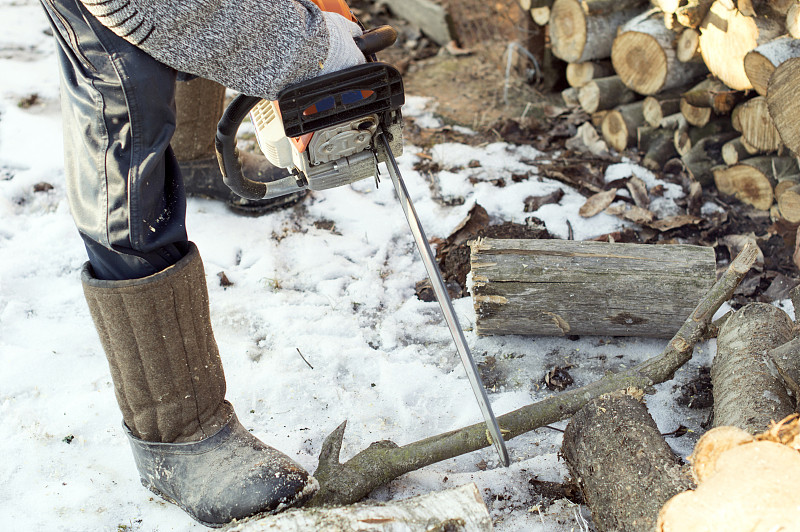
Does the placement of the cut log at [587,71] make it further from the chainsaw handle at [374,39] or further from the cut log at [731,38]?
the chainsaw handle at [374,39]

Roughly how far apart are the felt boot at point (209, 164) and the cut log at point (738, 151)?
6.43 ft

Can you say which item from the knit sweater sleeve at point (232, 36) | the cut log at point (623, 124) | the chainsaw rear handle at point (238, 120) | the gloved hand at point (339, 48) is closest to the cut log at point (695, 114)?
the cut log at point (623, 124)

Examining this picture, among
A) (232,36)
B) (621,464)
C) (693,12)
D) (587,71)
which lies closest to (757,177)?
(693,12)

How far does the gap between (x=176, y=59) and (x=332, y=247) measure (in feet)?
4.80

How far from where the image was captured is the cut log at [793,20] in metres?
2.35

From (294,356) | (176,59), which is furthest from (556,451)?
(176,59)

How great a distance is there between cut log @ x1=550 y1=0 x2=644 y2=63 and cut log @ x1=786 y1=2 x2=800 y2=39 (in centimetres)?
103

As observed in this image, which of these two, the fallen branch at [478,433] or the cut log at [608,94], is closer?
the fallen branch at [478,433]

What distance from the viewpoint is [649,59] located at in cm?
307

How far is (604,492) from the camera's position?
1420 mm

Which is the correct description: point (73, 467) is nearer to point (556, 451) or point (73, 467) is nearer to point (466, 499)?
point (466, 499)

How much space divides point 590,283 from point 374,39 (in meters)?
1.04

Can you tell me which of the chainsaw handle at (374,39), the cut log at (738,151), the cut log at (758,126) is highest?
the chainsaw handle at (374,39)

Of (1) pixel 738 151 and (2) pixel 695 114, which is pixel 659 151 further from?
(1) pixel 738 151
